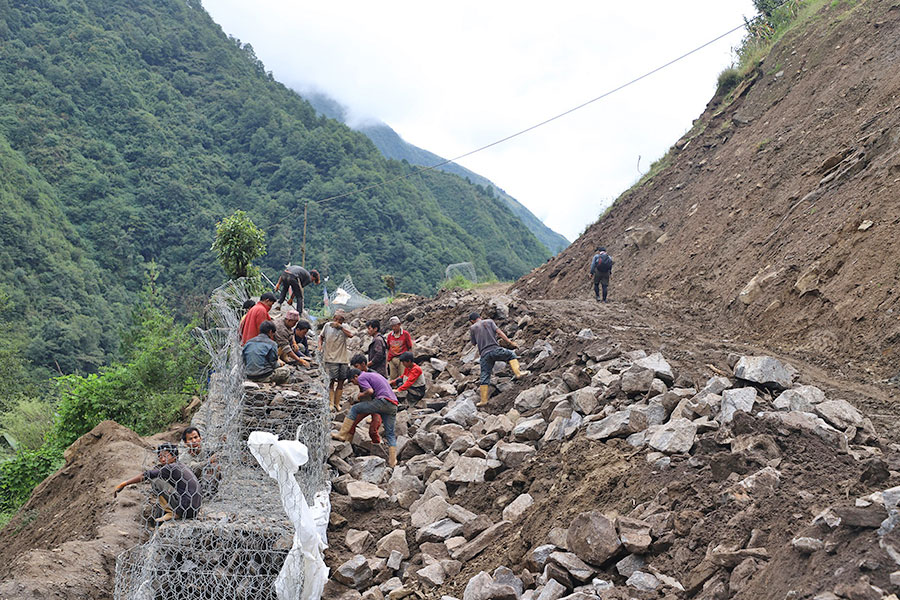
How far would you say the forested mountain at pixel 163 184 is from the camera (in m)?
36.7

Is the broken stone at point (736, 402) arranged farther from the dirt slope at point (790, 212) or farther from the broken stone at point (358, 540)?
the broken stone at point (358, 540)

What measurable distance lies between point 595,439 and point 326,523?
2401 millimetres

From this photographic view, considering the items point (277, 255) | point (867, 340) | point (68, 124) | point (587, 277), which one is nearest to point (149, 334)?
point (587, 277)

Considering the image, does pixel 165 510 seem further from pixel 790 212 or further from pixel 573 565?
pixel 790 212

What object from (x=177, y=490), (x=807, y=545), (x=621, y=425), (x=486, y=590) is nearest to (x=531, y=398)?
(x=621, y=425)

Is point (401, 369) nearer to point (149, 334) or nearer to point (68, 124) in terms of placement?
point (149, 334)

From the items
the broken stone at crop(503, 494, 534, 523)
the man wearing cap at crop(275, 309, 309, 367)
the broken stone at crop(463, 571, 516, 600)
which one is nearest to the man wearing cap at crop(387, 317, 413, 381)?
the man wearing cap at crop(275, 309, 309, 367)

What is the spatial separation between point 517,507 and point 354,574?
1.40 m

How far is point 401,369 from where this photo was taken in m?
9.53

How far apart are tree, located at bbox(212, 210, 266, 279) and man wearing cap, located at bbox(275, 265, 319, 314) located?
4825mm

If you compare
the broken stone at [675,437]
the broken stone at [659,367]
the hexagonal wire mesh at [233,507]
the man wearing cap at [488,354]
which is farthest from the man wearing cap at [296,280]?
the broken stone at [675,437]

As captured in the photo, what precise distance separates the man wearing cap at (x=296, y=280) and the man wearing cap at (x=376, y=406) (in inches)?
173

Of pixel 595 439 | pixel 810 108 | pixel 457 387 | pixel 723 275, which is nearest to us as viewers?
pixel 595 439

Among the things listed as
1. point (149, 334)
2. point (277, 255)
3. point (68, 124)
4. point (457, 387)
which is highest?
point (68, 124)
